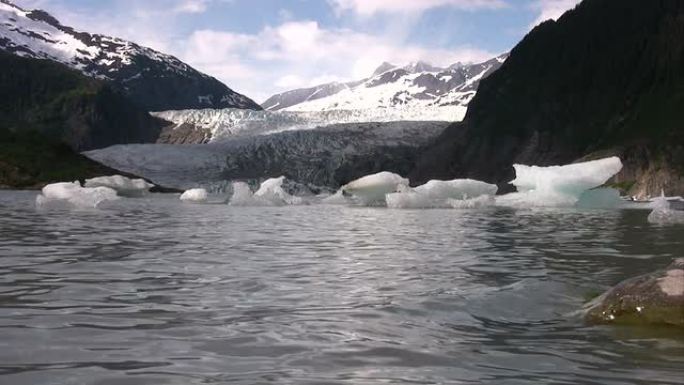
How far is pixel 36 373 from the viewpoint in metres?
6.54

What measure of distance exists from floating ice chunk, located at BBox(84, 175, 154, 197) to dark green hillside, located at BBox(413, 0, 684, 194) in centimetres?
7106

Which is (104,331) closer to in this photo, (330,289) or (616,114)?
(330,289)

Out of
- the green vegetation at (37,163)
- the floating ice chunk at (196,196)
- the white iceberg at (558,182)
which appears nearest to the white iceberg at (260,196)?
the floating ice chunk at (196,196)

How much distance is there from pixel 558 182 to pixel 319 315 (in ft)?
129

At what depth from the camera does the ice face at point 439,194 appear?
4747 centimetres

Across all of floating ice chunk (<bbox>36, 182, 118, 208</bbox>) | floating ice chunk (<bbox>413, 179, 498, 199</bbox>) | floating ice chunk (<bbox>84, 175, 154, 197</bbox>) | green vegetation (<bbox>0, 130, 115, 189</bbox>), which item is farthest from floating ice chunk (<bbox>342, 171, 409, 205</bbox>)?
green vegetation (<bbox>0, 130, 115, 189</bbox>)

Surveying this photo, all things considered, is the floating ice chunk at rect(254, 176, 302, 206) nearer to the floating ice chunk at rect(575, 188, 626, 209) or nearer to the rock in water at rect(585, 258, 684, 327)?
the floating ice chunk at rect(575, 188, 626, 209)

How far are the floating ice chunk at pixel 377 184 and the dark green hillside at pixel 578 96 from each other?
72298 millimetres

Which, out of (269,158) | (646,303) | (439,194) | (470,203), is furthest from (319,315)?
(269,158)

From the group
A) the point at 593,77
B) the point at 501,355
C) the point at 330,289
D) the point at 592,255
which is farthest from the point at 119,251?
the point at 593,77

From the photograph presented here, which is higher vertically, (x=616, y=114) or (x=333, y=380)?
(x=616, y=114)

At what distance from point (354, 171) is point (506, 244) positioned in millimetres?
121819

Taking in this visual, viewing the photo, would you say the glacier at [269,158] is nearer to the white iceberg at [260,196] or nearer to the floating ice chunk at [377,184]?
the white iceberg at [260,196]

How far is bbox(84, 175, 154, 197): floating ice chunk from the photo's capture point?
255 ft
